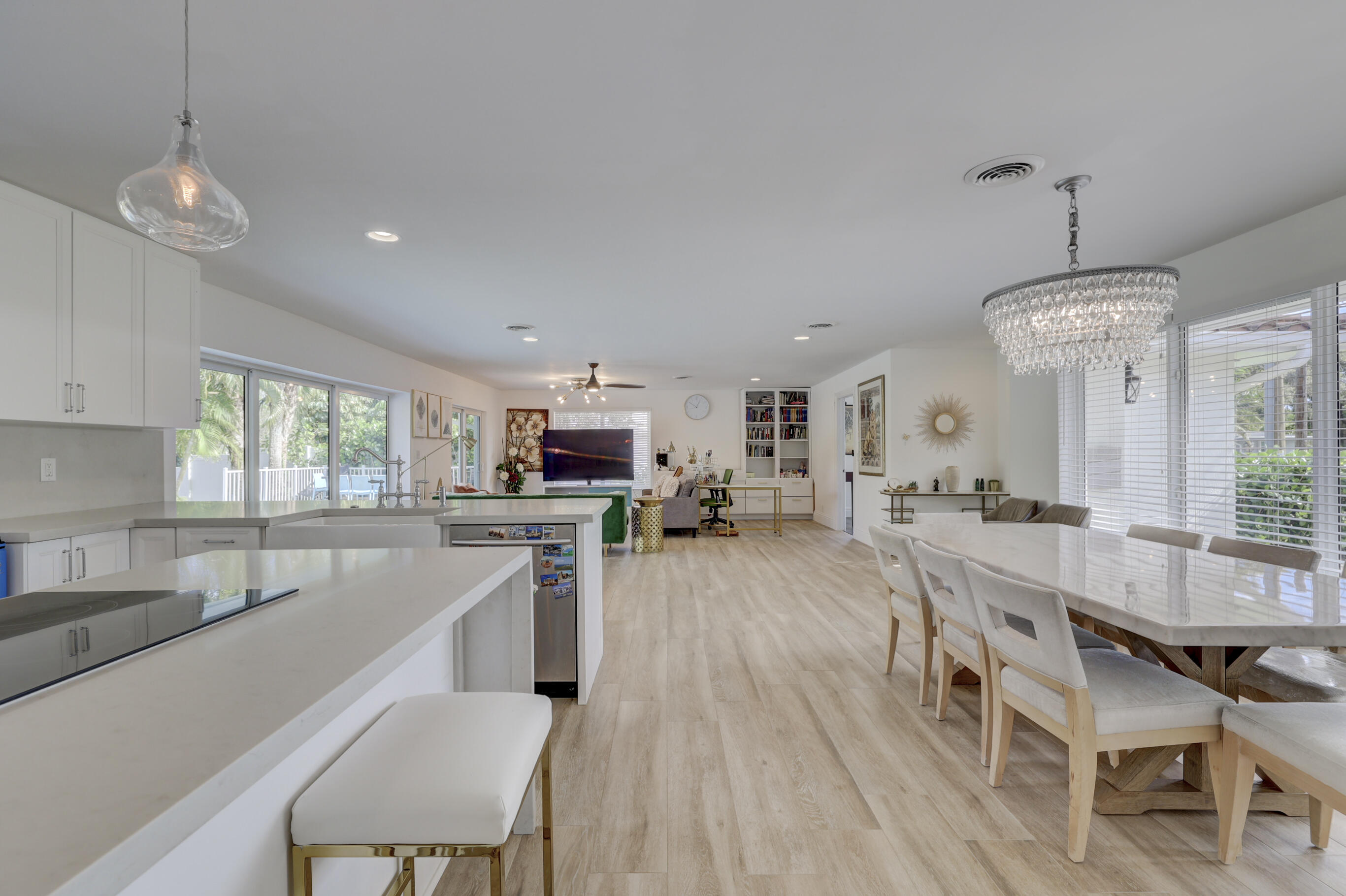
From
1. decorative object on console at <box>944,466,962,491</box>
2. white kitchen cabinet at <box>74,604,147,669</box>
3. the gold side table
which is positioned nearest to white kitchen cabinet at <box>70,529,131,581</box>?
white kitchen cabinet at <box>74,604,147,669</box>

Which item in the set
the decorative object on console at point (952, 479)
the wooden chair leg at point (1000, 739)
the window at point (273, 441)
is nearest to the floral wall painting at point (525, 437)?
the window at point (273, 441)

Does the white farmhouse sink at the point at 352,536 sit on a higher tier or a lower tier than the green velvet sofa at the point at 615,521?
higher

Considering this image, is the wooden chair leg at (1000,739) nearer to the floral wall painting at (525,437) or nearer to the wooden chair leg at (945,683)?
the wooden chair leg at (945,683)

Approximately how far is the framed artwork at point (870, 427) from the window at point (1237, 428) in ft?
8.60

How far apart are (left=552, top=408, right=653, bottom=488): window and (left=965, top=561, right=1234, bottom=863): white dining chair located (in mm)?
8778

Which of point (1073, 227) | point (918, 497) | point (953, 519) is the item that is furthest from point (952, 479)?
point (1073, 227)

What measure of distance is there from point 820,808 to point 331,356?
520cm

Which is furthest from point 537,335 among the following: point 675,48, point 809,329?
point 675,48

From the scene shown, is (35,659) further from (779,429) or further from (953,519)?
(779,429)

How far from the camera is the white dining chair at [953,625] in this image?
2240 mm

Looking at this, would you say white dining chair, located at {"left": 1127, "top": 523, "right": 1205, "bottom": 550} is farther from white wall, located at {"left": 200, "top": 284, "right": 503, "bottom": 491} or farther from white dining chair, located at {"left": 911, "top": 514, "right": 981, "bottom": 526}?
white wall, located at {"left": 200, "top": 284, "right": 503, "bottom": 491}

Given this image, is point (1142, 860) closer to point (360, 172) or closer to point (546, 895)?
point (546, 895)

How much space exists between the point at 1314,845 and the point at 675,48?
117 inches

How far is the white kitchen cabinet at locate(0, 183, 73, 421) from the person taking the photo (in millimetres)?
2488
